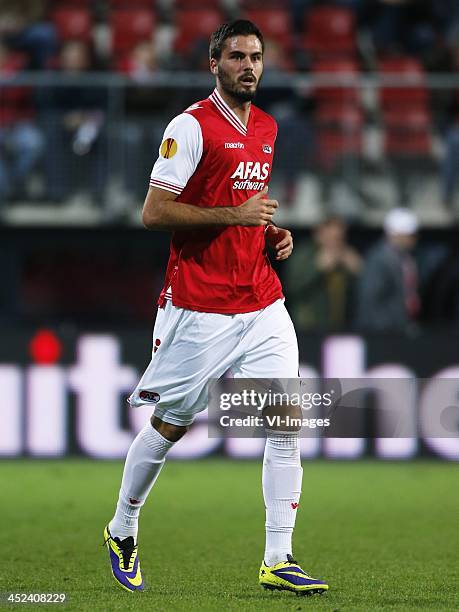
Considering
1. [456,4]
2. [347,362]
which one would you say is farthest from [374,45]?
[347,362]

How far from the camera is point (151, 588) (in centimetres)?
580

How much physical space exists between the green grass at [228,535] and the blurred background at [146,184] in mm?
638

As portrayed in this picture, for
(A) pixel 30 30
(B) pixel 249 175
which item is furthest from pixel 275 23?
(B) pixel 249 175

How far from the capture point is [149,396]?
→ 5773 millimetres

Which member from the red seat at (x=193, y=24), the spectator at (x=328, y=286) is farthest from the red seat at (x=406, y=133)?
the red seat at (x=193, y=24)

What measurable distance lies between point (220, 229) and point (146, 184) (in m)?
7.77

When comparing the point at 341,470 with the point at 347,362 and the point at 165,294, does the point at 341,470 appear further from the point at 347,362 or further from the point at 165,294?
the point at 165,294

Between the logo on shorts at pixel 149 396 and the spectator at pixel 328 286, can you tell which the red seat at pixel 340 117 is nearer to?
the spectator at pixel 328 286

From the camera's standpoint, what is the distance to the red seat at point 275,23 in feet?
50.6

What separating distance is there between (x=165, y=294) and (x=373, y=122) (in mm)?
8159

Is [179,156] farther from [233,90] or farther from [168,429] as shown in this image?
[168,429]

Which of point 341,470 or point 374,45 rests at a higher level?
point 374,45

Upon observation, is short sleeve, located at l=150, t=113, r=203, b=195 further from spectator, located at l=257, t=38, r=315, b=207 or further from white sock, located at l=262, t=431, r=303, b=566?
spectator, located at l=257, t=38, r=315, b=207

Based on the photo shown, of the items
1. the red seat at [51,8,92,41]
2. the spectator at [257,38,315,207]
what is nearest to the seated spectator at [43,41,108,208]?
the spectator at [257,38,315,207]
